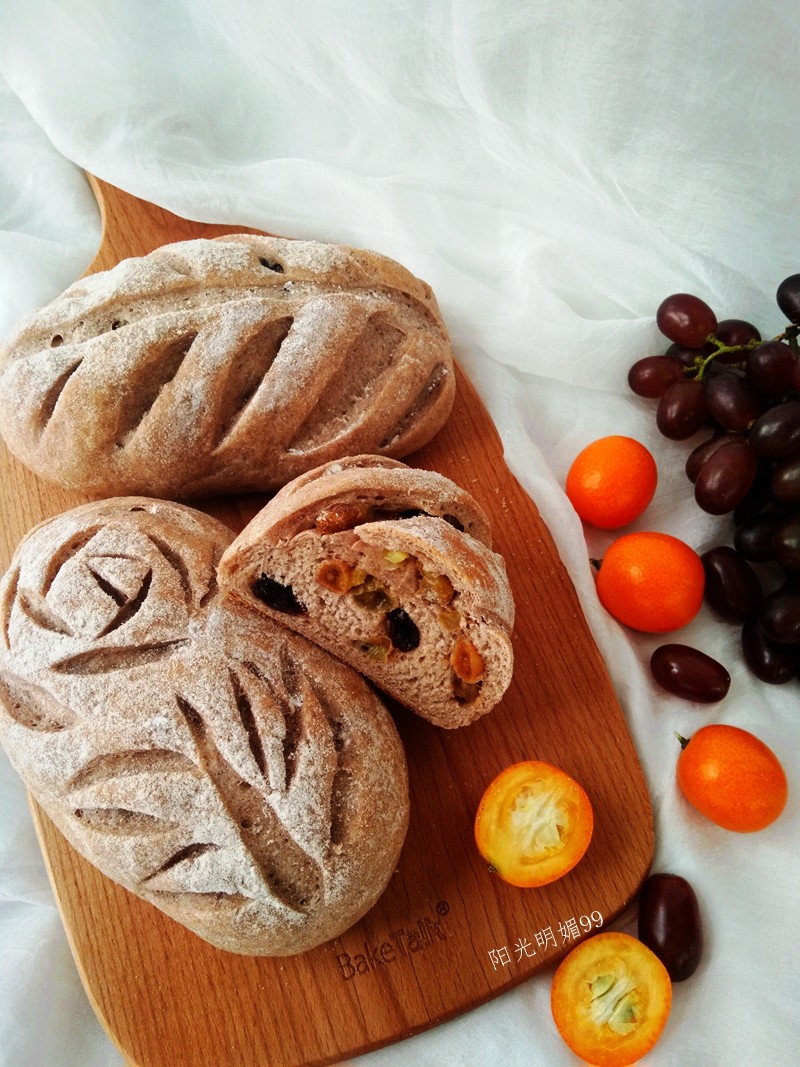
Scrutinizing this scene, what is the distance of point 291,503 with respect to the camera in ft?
6.68

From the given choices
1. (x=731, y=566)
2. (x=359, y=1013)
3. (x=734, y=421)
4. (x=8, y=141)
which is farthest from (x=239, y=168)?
(x=359, y=1013)

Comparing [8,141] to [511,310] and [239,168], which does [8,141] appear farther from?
[511,310]

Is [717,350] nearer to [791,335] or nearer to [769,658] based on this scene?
[791,335]

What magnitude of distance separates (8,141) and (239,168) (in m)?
0.81

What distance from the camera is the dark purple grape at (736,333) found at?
8.64 feet

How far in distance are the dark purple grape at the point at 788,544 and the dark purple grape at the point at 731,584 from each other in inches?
4.1

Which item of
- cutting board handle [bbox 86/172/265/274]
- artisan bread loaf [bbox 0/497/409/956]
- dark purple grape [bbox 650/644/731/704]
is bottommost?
dark purple grape [bbox 650/644/731/704]

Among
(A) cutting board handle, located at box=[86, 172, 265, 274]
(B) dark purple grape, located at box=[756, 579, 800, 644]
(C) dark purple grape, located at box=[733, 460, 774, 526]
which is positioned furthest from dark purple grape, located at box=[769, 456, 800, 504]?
(A) cutting board handle, located at box=[86, 172, 265, 274]

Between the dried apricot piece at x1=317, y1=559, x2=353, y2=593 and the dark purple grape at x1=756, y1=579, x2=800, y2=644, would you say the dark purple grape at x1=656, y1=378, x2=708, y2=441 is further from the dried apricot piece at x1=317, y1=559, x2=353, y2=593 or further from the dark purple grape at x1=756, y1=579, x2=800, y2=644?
the dried apricot piece at x1=317, y1=559, x2=353, y2=593

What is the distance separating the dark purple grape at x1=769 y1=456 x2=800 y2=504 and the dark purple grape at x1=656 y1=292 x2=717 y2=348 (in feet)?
1.62

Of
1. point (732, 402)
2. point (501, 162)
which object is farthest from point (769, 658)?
point (501, 162)

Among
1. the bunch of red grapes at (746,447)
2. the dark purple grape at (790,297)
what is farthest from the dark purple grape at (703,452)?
the dark purple grape at (790,297)

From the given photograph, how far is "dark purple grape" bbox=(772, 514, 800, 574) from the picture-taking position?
92.0 inches

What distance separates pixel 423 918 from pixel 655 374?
166 centimetres
